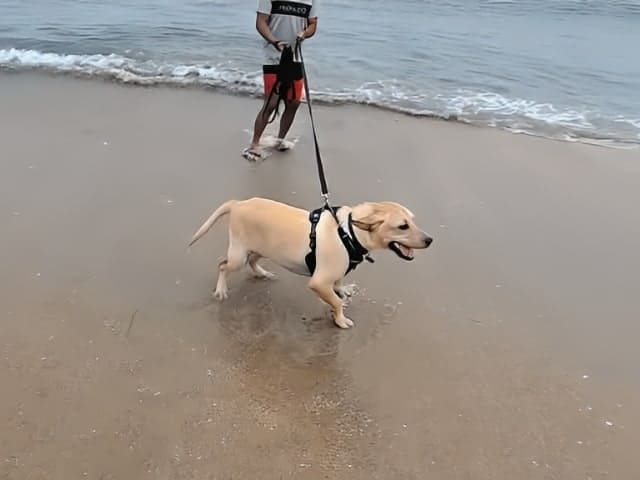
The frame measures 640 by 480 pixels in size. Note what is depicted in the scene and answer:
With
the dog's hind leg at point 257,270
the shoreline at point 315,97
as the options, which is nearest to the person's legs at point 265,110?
the shoreline at point 315,97

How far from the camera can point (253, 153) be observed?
234 inches

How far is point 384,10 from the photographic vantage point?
12.4 metres

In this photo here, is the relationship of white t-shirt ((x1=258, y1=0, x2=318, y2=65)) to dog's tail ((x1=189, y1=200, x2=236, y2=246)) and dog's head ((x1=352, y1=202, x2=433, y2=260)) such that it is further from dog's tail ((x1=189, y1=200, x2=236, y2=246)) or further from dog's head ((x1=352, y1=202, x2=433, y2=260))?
dog's head ((x1=352, y1=202, x2=433, y2=260))

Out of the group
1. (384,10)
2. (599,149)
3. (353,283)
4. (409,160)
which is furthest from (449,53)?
(353,283)

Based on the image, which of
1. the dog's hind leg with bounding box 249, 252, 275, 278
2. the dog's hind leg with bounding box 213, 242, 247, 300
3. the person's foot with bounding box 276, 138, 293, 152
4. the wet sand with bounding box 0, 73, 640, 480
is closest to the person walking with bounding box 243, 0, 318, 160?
the person's foot with bounding box 276, 138, 293, 152

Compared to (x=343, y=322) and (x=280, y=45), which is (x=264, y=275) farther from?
(x=280, y=45)

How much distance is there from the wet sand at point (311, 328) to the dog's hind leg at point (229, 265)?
0.25 feet

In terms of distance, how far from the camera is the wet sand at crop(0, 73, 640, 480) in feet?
9.52

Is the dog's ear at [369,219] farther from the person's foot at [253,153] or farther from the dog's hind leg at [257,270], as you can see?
the person's foot at [253,153]

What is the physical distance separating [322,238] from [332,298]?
0.30 meters

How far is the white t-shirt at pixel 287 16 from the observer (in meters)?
5.70

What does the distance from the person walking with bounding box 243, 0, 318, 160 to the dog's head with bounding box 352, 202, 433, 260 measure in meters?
2.54

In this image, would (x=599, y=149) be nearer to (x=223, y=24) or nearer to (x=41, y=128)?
(x=41, y=128)

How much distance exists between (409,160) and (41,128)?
3132 millimetres
